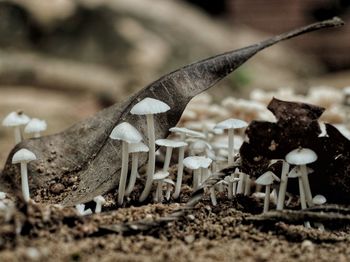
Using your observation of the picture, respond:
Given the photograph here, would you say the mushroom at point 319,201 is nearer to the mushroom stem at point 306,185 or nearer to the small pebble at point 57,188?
the mushroom stem at point 306,185

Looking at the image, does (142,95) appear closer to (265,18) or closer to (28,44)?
(28,44)

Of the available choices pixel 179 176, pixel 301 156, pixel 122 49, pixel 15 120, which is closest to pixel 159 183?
pixel 179 176

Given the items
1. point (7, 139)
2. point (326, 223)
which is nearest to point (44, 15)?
point (7, 139)

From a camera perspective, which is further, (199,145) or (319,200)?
(199,145)

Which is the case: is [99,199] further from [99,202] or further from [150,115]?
[150,115]

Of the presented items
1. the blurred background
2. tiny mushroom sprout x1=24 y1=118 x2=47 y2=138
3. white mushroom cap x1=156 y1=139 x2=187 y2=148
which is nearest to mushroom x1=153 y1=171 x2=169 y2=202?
white mushroom cap x1=156 y1=139 x2=187 y2=148

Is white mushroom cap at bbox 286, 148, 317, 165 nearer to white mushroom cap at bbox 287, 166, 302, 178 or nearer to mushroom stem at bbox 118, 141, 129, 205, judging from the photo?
white mushroom cap at bbox 287, 166, 302, 178
